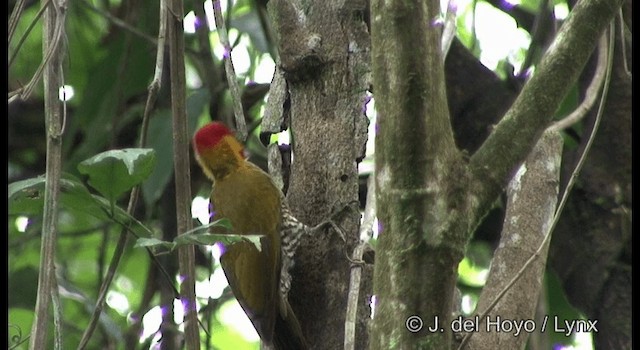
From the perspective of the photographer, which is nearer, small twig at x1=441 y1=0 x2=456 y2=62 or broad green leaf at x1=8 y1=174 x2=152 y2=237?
broad green leaf at x1=8 y1=174 x2=152 y2=237

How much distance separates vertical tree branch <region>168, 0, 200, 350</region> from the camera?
155cm

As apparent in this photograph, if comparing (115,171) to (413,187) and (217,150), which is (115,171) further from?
(217,150)

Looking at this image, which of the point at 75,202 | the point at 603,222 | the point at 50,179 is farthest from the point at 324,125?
the point at 603,222

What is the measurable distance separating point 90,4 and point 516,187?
61.0 inches

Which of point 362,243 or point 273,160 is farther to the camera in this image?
point 273,160

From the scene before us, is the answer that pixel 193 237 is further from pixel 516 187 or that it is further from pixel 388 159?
pixel 516 187

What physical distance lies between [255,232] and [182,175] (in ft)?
3.53

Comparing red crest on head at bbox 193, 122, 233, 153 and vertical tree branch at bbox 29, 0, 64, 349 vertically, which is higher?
red crest on head at bbox 193, 122, 233, 153

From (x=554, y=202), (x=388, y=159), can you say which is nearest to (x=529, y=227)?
(x=554, y=202)

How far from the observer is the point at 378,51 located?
4.57ft

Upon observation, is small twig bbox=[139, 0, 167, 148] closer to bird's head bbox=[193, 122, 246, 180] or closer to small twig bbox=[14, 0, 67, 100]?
small twig bbox=[14, 0, 67, 100]

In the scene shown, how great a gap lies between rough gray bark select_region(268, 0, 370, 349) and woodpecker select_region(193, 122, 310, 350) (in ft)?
0.17

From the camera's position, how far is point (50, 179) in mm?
1524

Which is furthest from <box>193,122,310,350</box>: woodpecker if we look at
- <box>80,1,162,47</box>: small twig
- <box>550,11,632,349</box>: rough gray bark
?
<box>550,11,632,349</box>: rough gray bark
